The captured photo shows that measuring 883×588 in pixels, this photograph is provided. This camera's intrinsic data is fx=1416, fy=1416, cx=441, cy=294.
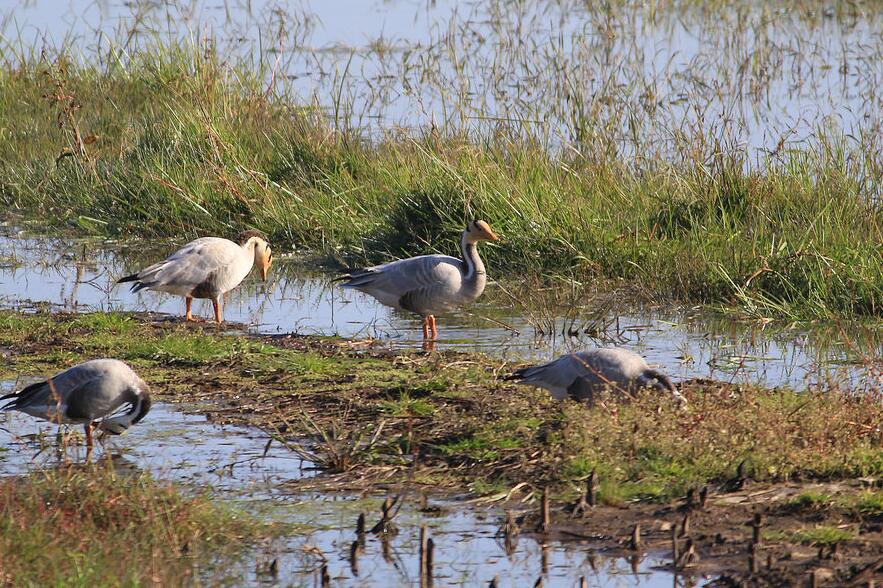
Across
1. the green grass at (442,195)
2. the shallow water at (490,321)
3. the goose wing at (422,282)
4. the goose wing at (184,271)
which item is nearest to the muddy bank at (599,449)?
the shallow water at (490,321)

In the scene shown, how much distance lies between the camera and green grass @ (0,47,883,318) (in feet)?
34.2

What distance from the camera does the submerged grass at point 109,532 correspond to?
4.84 metres

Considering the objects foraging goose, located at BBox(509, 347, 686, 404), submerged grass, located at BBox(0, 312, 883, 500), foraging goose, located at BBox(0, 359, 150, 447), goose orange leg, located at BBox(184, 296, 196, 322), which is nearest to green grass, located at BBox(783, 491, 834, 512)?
submerged grass, located at BBox(0, 312, 883, 500)

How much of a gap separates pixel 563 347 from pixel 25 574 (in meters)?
5.00

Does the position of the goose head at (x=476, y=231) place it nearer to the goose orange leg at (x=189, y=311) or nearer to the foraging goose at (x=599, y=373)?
the goose orange leg at (x=189, y=311)

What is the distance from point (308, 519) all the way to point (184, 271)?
14.7 ft

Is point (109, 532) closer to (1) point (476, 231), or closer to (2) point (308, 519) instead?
(2) point (308, 519)

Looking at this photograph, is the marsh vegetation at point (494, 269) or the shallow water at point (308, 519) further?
the marsh vegetation at point (494, 269)

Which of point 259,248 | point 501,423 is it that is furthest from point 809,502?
point 259,248

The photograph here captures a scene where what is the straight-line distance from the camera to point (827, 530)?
5.43 m

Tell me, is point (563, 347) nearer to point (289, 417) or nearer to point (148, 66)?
point (289, 417)

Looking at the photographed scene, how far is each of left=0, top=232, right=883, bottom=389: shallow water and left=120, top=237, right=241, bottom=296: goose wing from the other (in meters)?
0.47

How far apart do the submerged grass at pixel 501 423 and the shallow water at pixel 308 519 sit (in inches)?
9.4

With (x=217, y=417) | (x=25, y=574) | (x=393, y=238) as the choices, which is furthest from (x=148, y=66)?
(x=25, y=574)
